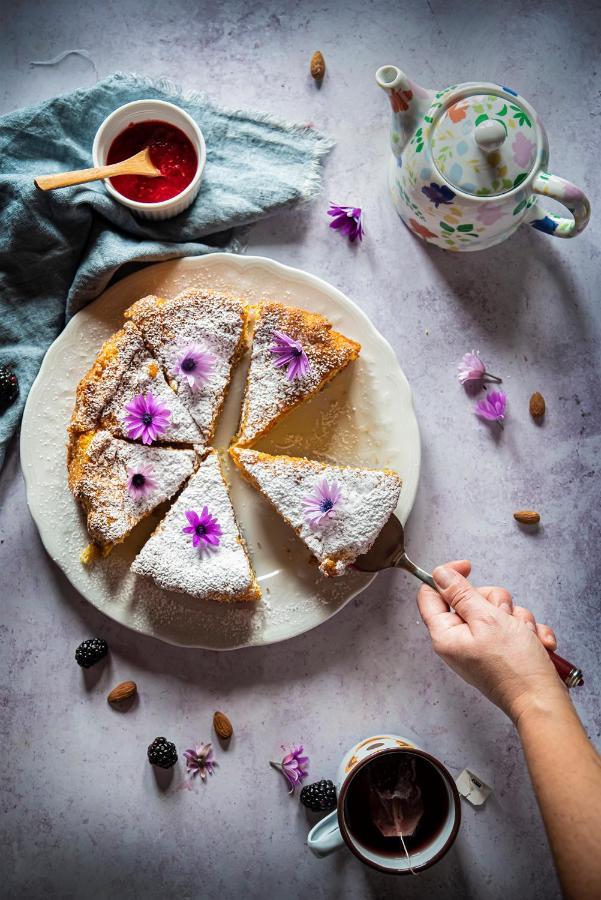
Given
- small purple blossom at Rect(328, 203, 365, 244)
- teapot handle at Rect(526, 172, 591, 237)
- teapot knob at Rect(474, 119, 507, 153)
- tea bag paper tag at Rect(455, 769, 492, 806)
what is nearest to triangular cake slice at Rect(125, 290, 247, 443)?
small purple blossom at Rect(328, 203, 365, 244)

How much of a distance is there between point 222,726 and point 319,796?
49 centimetres

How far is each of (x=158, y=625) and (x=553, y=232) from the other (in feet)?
7.51

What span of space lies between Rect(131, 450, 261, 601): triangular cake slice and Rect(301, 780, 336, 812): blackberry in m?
0.84

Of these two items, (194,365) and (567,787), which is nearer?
(567,787)

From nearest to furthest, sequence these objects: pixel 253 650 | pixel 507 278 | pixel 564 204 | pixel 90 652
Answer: pixel 564 204, pixel 90 652, pixel 253 650, pixel 507 278

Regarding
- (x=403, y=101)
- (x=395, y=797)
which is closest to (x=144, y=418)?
(x=403, y=101)

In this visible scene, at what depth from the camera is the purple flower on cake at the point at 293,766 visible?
3184mm

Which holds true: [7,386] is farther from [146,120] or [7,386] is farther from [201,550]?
[146,120]

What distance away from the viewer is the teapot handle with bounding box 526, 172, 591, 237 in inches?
112

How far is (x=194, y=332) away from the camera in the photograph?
307 cm

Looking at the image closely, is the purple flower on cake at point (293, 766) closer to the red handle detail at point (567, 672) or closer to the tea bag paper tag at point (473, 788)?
the tea bag paper tag at point (473, 788)

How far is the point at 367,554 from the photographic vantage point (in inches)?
119

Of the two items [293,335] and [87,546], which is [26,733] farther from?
[293,335]

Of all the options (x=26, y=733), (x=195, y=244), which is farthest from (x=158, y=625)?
(x=195, y=244)
